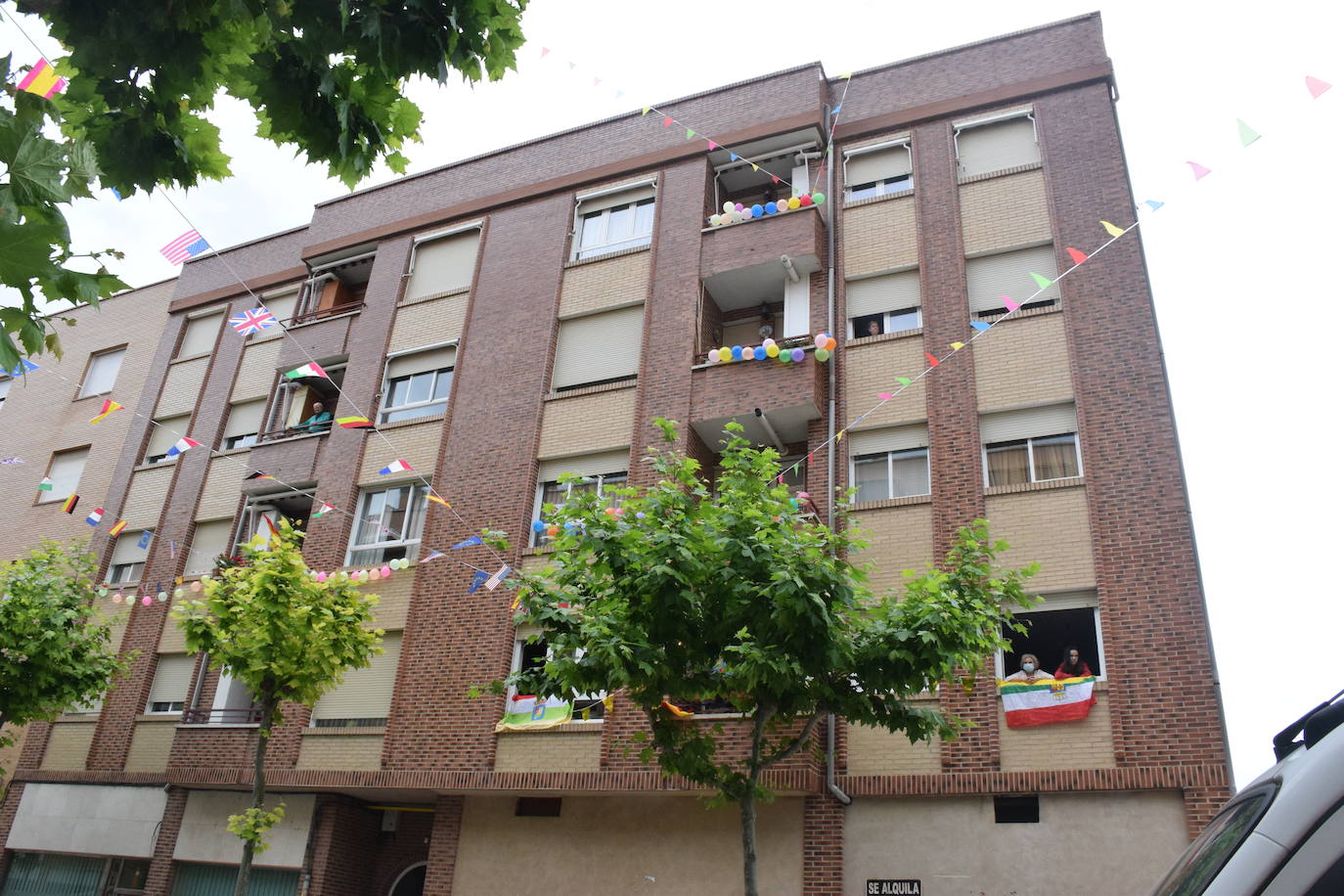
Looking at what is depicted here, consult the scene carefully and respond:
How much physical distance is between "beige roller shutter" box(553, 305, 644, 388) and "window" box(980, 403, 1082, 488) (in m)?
6.20

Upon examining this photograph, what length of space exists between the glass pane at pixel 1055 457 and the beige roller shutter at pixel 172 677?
15.5m

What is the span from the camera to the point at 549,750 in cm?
1563

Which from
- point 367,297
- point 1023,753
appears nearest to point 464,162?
point 367,297

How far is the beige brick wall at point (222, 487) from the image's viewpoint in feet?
71.4

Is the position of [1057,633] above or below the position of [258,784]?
above

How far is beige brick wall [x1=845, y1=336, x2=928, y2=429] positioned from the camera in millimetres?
16016

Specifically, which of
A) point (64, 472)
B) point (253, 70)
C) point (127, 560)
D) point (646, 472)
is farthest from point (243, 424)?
point (253, 70)

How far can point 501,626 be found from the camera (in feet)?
54.9

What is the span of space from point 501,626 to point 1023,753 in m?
7.93

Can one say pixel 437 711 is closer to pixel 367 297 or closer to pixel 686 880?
pixel 686 880

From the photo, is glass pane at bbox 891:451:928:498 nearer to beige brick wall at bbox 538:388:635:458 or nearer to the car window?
beige brick wall at bbox 538:388:635:458

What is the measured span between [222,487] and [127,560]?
9.42 feet

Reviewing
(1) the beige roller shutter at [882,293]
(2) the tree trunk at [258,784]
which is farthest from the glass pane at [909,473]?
(2) the tree trunk at [258,784]

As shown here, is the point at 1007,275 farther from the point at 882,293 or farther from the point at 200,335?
the point at 200,335
